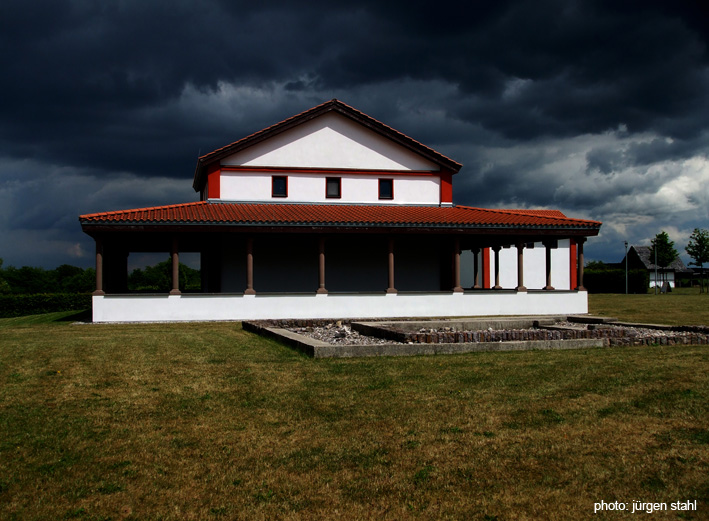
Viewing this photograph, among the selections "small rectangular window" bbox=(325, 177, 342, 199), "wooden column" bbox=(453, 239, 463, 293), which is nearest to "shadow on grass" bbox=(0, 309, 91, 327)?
"small rectangular window" bbox=(325, 177, 342, 199)

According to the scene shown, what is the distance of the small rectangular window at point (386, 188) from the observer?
94.6ft

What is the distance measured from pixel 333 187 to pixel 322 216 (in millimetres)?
4294

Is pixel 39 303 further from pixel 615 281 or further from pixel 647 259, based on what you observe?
pixel 647 259

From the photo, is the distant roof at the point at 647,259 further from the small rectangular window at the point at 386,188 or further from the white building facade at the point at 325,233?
the small rectangular window at the point at 386,188

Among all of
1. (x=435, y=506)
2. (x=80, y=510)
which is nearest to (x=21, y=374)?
(x=80, y=510)

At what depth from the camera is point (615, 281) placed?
57312mm

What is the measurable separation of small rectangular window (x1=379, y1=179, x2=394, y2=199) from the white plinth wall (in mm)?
6079

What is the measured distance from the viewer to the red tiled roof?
2241 cm

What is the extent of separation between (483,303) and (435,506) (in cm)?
2156

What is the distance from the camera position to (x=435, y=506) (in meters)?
4.38

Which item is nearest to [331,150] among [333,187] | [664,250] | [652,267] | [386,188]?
[333,187]

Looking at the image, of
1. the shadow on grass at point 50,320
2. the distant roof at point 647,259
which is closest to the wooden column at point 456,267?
the shadow on grass at point 50,320

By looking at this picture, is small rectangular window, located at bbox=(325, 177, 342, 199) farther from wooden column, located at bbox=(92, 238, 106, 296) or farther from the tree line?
the tree line

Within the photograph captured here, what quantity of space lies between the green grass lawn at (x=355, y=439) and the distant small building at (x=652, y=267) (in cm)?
8506
